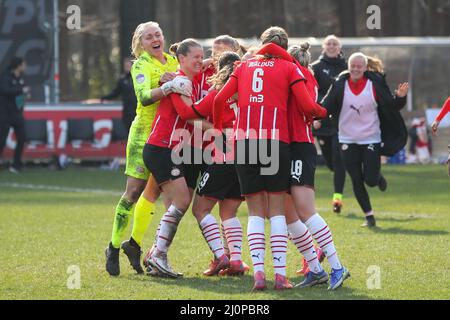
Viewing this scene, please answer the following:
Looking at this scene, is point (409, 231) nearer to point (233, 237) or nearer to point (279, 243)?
point (233, 237)

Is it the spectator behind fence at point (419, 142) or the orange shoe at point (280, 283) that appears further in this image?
the spectator behind fence at point (419, 142)

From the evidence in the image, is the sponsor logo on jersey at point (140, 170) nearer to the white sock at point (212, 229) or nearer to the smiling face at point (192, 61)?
the white sock at point (212, 229)

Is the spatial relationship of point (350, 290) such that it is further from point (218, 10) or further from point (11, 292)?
point (218, 10)

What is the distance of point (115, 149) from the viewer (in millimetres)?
23672

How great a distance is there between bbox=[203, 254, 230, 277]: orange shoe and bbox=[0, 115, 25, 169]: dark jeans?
13.0m

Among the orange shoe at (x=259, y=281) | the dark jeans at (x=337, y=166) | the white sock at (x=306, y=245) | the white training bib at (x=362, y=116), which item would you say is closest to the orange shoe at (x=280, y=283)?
the orange shoe at (x=259, y=281)

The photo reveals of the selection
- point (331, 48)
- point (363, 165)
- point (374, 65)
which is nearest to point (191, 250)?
point (363, 165)

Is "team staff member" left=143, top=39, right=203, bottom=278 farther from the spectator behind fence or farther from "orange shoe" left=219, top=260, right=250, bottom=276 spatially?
the spectator behind fence

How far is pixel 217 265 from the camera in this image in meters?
9.51

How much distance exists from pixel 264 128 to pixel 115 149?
609 inches

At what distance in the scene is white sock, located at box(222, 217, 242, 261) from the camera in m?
9.62

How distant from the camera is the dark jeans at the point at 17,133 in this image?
2195 cm

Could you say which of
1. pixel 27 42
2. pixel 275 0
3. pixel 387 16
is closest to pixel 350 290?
pixel 27 42

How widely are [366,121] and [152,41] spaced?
4108mm
